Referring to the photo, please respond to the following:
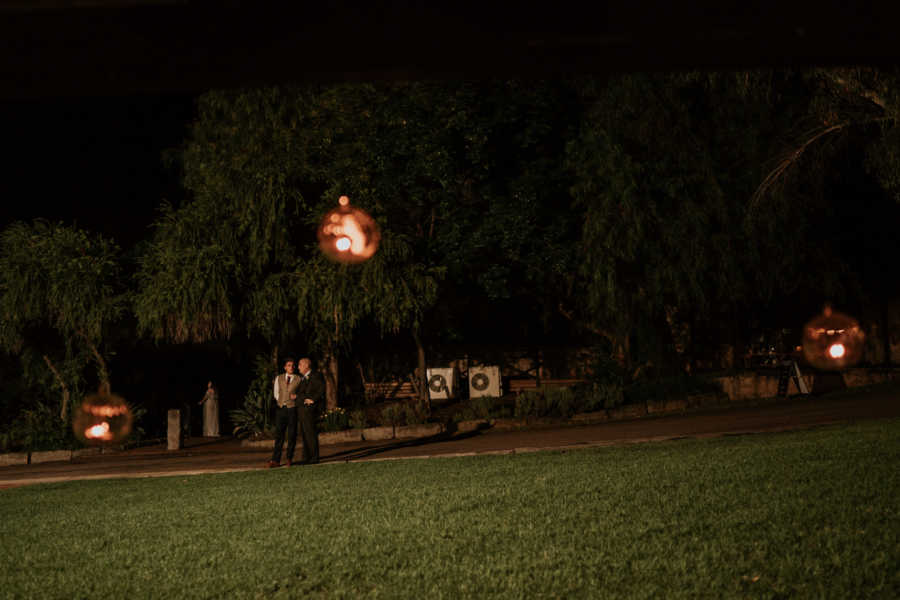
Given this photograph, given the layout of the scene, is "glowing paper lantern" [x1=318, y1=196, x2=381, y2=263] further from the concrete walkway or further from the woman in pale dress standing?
the woman in pale dress standing

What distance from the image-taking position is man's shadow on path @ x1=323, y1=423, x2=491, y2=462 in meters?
17.4

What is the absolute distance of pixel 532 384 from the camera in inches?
1265

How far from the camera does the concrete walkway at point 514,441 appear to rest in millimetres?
16500

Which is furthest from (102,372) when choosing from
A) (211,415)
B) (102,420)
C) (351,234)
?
(351,234)

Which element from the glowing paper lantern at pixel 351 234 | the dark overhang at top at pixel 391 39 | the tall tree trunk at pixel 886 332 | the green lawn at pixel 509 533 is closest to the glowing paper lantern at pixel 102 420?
the glowing paper lantern at pixel 351 234

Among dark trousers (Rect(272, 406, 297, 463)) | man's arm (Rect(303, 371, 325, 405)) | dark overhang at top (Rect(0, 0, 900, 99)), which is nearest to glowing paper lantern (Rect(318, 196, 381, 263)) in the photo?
man's arm (Rect(303, 371, 325, 405))

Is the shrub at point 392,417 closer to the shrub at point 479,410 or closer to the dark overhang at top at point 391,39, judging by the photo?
the shrub at point 479,410

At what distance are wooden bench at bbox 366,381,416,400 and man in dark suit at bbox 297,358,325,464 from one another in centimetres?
1346

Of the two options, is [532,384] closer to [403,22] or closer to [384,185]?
[384,185]

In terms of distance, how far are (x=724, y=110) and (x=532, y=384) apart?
12.6 m

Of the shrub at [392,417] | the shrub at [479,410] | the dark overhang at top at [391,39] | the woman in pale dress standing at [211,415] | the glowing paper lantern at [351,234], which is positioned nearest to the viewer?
the dark overhang at top at [391,39]

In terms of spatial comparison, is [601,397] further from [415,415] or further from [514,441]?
[514,441]

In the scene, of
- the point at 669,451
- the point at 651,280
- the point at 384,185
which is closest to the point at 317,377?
the point at 669,451

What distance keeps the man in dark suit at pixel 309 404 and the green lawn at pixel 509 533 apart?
317 centimetres
